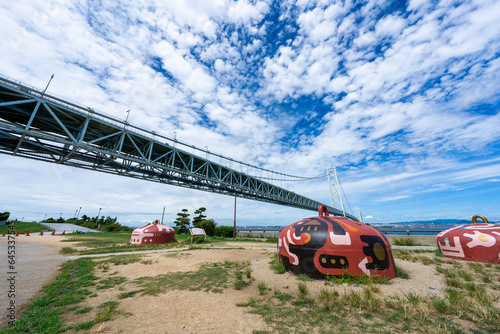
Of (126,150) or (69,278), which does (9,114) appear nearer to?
(126,150)

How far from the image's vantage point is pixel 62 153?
64.9ft

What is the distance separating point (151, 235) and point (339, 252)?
2300 centimetres

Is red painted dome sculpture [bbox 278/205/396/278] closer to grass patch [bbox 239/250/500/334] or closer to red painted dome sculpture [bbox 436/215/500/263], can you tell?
grass patch [bbox 239/250/500/334]

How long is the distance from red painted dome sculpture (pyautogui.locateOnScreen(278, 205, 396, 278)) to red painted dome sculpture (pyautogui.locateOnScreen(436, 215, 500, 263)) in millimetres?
6727

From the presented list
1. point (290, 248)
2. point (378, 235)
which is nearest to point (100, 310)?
point (290, 248)

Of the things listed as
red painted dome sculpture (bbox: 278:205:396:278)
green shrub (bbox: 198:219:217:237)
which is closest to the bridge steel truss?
green shrub (bbox: 198:219:217:237)

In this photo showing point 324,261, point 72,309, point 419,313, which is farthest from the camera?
point 324,261

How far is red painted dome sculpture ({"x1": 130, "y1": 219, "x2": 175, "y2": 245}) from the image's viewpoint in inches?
882

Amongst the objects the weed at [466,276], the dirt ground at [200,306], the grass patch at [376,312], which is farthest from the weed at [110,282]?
the weed at [466,276]

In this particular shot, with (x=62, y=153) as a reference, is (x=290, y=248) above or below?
below

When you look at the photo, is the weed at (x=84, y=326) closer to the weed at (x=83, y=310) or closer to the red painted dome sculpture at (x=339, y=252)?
the weed at (x=83, y=310)

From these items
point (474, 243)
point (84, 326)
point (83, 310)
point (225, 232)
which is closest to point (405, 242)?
point (474, 243)

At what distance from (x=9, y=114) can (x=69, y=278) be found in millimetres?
20338

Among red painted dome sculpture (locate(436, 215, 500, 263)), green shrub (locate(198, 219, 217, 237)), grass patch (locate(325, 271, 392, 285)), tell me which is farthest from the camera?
green shrub (locate(198, 219, 217, 237))
